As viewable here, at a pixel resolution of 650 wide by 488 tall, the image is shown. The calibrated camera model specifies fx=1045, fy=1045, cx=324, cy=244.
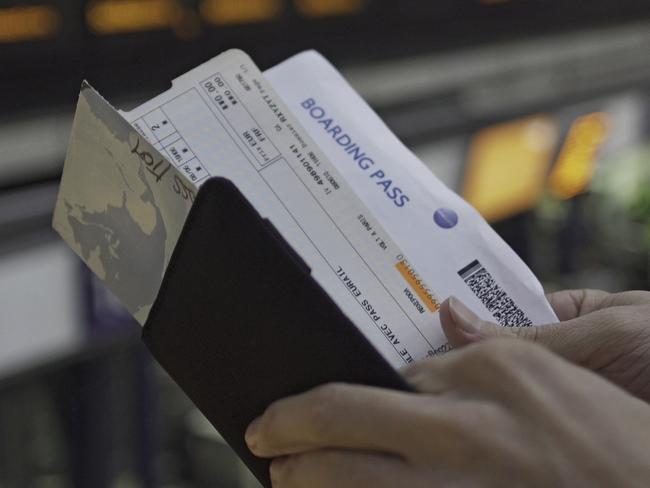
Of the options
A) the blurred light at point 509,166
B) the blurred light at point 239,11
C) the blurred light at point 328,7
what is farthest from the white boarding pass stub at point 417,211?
the blurred light at point 509,166

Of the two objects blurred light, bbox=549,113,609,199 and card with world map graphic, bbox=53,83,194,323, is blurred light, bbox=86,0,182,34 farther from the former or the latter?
blurred light, bbox=549,113,609,199

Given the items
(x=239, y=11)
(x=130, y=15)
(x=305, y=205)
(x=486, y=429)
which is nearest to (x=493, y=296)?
(x=305, y=205)

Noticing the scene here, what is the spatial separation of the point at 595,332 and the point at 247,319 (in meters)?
0.29

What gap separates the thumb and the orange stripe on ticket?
0.05 feet

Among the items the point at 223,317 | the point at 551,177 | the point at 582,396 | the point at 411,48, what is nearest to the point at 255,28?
the point at 411,48

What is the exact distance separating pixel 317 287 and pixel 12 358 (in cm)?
160

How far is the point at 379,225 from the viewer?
744 millimetres

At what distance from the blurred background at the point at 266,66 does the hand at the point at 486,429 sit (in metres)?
1.58

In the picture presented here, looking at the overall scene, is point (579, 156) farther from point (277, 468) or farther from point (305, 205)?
point (277, 468)

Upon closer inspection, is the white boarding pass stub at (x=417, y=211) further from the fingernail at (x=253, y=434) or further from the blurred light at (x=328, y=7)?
the blurred light at (x=328, y=7)

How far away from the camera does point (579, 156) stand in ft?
12.6

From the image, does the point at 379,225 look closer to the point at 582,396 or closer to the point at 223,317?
the point at 223,317

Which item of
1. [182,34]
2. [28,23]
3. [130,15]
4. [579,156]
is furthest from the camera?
[579,156]

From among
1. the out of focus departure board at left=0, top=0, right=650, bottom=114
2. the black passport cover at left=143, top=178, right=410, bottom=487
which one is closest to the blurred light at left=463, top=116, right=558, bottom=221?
the out of focus departure board at left=0, top=0, right=650, bottom=114
